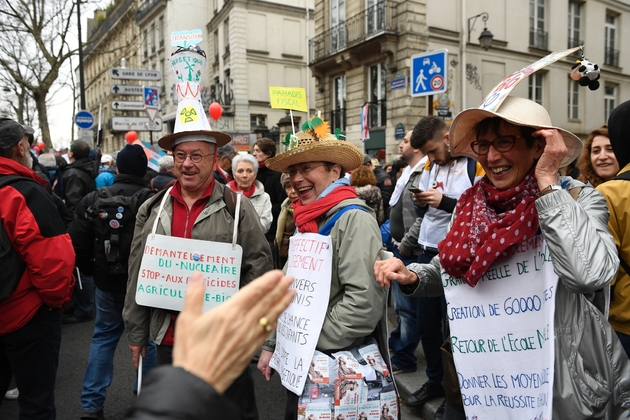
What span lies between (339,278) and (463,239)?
0.70 metres

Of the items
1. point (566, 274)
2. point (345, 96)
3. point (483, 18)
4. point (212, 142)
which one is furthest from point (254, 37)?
point (566, 274)

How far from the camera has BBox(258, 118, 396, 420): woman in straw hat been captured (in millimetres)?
2197

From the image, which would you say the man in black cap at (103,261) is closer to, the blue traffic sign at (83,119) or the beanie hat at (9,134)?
the beanie hat at (9,134)

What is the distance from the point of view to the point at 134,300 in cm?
281

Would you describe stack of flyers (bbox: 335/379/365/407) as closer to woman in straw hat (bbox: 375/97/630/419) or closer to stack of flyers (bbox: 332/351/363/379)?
stack of flyers (bbox: 332/351/363/379)

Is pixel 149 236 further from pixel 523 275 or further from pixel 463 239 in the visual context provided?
pixel 523 275

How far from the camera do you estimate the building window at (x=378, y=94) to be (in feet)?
60.7

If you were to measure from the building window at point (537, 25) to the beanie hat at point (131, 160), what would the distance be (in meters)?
19.8

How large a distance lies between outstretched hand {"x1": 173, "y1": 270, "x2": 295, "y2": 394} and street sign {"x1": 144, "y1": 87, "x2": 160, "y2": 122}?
1140 centimetres

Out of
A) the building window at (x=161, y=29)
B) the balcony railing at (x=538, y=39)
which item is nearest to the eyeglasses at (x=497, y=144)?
the balcony railing at (x=538, y=39)

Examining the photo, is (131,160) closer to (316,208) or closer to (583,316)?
(316,208)

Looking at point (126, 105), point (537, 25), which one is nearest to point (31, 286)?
point (126, 105)

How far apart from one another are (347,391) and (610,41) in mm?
26379

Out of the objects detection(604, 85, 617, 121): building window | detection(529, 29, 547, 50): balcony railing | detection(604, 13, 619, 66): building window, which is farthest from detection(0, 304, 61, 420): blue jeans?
detection(604, 13, 619, 66): building window
